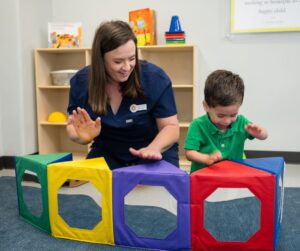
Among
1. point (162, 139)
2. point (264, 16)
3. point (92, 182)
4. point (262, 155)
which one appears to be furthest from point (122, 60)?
point (262, 155)

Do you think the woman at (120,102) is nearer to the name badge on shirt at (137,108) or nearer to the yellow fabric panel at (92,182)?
the name badge on shirt at (137,108)

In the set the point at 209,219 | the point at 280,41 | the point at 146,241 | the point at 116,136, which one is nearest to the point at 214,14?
the point at 280,41

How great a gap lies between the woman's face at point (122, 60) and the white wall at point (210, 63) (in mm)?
1418

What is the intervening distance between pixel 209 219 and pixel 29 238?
26.6 inches

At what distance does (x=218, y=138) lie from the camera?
1.28 m

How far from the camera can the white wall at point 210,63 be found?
245 cm

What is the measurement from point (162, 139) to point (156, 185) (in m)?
0.28

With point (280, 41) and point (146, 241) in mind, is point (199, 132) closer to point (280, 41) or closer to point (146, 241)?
point (146, 241)

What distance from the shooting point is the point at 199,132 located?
1.30 metres

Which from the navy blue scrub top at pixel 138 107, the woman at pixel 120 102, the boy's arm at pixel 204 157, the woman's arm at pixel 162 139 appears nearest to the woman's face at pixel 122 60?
the woman at pixel 120 102

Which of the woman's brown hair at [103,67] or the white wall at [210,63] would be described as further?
the white wall at [210,63]

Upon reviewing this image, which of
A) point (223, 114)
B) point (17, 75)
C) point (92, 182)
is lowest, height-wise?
point (92, 182)

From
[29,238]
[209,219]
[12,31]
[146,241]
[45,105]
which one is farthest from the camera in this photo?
[45,105]

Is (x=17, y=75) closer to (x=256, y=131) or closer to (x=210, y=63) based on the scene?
(x=210, y=63)
